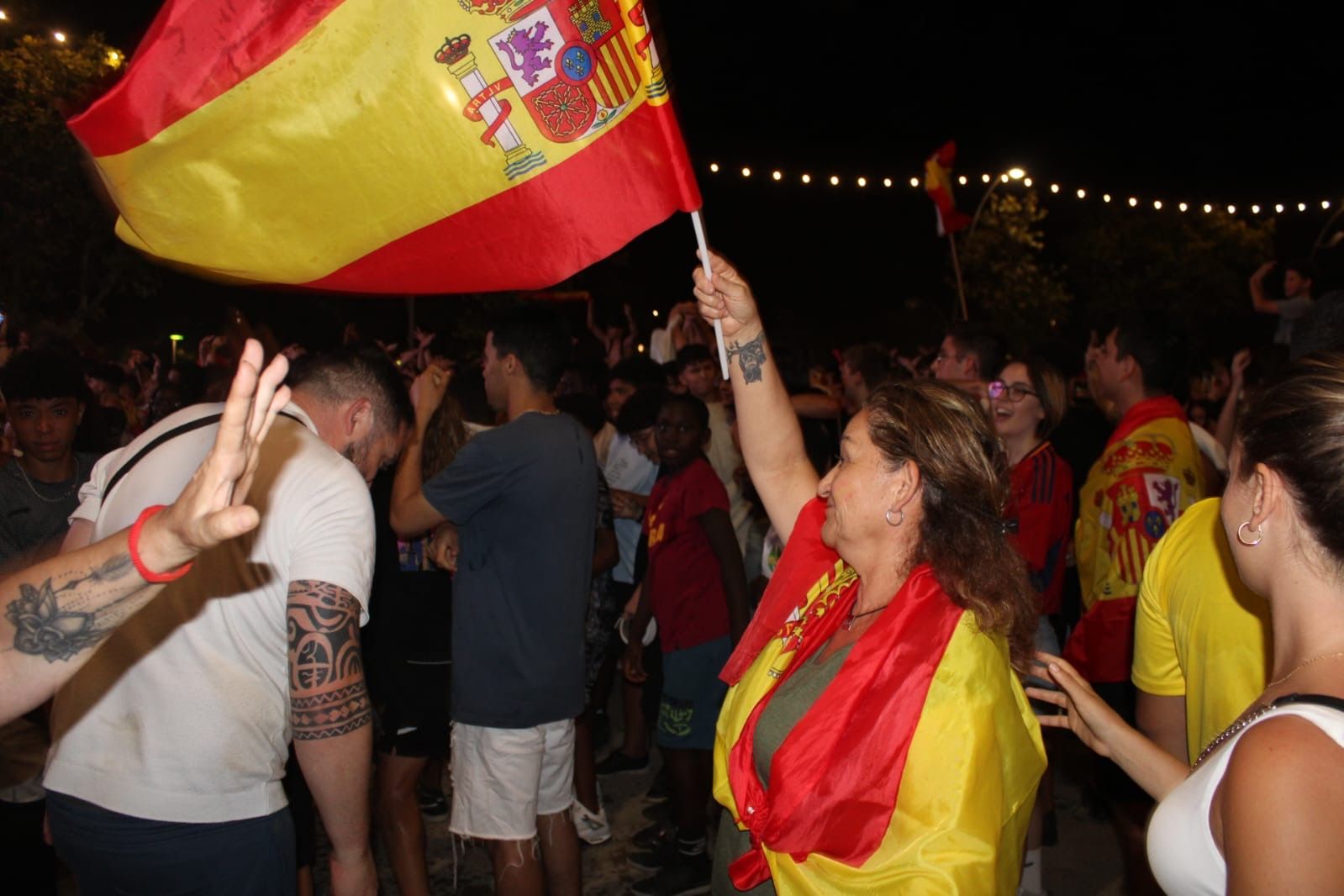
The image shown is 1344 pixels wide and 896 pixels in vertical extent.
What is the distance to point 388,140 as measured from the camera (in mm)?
2723

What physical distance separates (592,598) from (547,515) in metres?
1.70

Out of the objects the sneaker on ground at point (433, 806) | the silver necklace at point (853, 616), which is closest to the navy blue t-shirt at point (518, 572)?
the silver necklace at point (853, 616)

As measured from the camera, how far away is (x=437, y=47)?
8.74ft

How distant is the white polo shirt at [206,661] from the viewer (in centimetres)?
255

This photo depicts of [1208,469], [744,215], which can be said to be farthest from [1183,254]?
[1208,469]

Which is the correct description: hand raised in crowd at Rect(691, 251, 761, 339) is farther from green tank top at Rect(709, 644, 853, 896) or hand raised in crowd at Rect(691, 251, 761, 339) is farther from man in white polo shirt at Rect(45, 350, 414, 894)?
man in white polo shirt at Rect(45, 350, 414, 894)

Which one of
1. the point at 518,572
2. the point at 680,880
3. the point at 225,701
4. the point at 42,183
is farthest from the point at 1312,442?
the point at 42,183

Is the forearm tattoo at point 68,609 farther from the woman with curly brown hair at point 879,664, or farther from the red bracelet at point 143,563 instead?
the woman with curly brown hair at point 879,664

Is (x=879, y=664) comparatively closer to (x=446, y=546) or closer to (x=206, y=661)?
(x=206, y=661)

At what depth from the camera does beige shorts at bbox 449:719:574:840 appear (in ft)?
13.3

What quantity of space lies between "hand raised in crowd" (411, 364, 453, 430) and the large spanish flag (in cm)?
167

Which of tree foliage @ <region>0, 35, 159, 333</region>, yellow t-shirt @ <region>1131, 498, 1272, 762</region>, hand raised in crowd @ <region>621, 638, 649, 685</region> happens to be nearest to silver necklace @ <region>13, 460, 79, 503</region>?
hand raised in crowd @ <region>621, 638, 649, 685</region>

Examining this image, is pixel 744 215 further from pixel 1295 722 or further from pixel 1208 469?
pixel 1295 722

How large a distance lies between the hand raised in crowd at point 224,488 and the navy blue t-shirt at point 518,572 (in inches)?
86.4
